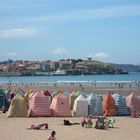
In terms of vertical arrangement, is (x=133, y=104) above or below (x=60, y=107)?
above

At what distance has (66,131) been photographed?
21844mm

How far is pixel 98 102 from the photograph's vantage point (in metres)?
29.2

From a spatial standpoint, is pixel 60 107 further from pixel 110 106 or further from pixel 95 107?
pixel 110 106

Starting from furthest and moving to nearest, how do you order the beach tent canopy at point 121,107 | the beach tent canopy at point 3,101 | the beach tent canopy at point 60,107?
the beach tent canopy at point 3,101, the beach tent canopy at point 121,107, the beach tent canopy at point 60,107

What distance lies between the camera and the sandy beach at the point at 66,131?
65.8 ft

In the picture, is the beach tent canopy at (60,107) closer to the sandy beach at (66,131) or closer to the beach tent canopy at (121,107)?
the sandy beach at (66,131)

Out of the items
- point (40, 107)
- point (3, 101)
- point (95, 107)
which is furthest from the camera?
point (3, 101)

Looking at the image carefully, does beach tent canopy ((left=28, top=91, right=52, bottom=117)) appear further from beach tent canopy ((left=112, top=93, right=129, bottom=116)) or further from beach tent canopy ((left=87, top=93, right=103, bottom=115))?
beach tent canopy ((left=112, top=93, right=129, bottom=116))

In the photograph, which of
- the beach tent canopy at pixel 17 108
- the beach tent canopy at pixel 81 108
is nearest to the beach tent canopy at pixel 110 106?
the beach tent canopy at pixel 81 108

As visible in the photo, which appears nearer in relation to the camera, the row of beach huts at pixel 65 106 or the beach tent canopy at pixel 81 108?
the row of beach huts at pixel 65 106

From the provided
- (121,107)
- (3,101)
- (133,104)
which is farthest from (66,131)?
(3,101)

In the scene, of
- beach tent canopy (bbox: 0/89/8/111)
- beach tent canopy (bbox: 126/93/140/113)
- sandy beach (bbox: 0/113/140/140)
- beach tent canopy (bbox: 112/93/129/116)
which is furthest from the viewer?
beach tent canopy (bbox: 0/89/8/111)

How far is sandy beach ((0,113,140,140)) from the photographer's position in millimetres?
20047

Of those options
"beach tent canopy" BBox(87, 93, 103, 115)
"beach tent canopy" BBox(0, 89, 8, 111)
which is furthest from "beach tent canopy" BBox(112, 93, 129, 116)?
"beach tent canopy" BBox(0, 89, 8, 111)
